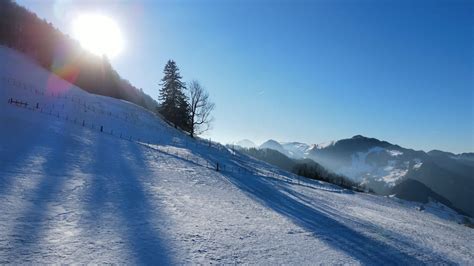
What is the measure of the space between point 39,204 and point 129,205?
3.14 m

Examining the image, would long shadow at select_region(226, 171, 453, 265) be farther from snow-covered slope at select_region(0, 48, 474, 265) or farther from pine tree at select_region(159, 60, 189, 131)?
pine tree at select_region(159, 60, 189, 131)

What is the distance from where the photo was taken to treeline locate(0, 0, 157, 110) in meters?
80.1

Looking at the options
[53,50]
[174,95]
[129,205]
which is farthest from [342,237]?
[53,50]

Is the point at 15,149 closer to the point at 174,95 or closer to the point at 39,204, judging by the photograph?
the point at 39,204

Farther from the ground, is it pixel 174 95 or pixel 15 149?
pixel 174 95

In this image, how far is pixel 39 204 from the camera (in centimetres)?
1043

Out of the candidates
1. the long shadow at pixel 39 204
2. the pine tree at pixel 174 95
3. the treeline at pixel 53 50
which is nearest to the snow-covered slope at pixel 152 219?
the long shadow at pixel 39 204

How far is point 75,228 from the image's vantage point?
909cm

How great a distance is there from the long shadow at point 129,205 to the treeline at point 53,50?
238 feet

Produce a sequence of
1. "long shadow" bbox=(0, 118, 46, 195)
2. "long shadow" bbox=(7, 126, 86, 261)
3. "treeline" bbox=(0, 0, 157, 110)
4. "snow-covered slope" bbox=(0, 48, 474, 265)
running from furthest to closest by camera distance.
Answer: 1. "treeline" bbox=(0, 0, 157, 110)
2. "long shadow" bbox=(0, 118, 46, 195)
3. "snow-covered slope" bbox=(0, 48, 474, 265)
4. "long shadow" bbox=(7, 126, 86, 261)

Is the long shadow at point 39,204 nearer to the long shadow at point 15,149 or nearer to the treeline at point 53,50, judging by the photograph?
the long shadow at point 15,149

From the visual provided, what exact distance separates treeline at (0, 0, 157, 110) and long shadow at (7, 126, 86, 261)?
Result: 72769 mm

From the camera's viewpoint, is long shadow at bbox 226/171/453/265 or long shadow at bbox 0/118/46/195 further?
long shadow at bbox 0/118/46/195

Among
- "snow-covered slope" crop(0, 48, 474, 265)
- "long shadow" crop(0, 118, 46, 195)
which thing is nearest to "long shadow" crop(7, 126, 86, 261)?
"snow-covered slope" crop(0, 48, 474, 265)
